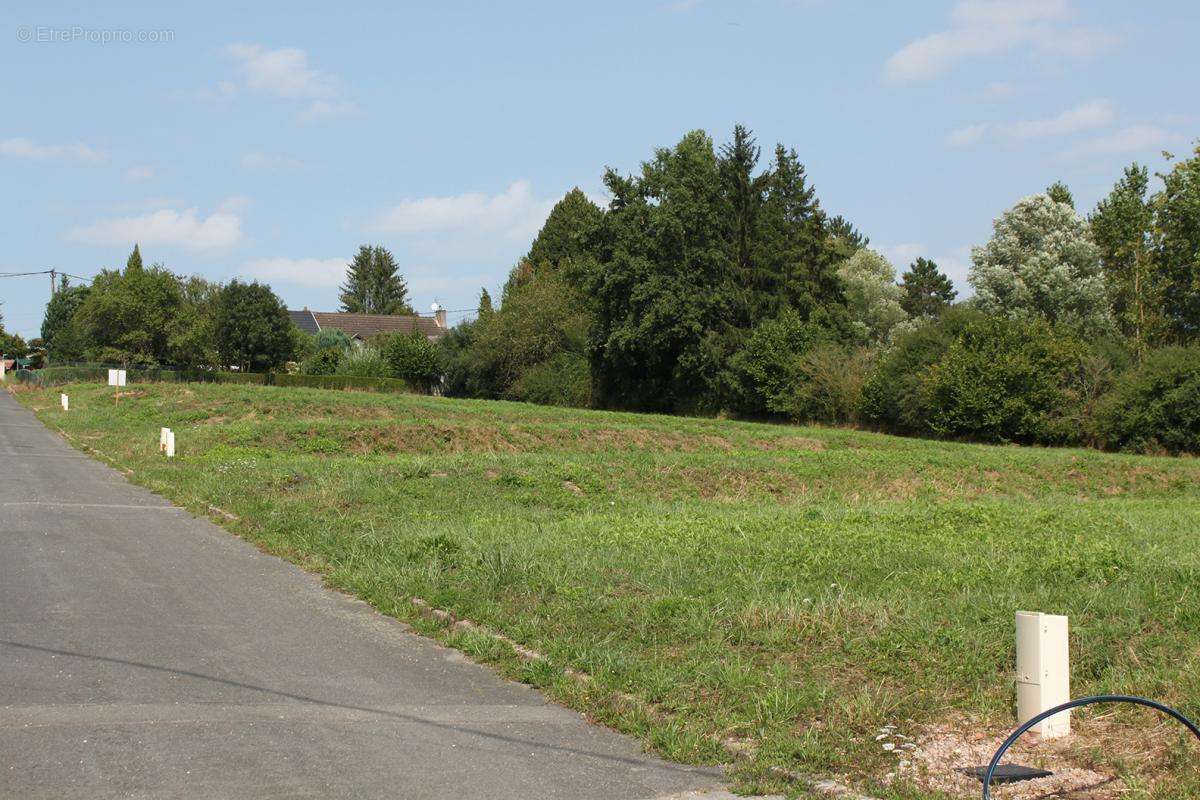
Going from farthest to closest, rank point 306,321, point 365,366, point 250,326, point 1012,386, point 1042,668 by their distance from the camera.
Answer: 1. point 306,321
2. point 365,366
3. point 250,326
4. point 1012,386
5. point 1042,668

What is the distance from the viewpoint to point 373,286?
15100 cm

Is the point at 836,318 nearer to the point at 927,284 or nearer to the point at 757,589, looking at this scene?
the point at 927,284

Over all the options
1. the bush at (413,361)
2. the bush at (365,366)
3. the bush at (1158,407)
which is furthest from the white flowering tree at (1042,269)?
the bush at (365,366)

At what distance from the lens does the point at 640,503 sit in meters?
18.2

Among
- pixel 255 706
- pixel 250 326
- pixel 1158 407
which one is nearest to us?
pixel 255 706

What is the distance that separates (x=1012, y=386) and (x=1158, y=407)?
6.06 m

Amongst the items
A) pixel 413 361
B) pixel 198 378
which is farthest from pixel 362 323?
pixel 198 378

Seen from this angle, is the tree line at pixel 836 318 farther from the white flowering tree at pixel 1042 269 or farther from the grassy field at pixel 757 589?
the grassy field at pixel 757 589

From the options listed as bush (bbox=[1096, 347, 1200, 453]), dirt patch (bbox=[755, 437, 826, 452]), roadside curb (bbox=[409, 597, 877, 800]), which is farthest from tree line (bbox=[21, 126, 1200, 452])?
roadside curb (bbox=[409, 597, 877, 800])

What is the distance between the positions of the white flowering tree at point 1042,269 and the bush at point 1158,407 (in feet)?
47.0

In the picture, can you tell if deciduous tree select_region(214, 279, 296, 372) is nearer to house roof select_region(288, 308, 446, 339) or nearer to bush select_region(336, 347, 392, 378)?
bush select_region(336, 347, 392, 378)

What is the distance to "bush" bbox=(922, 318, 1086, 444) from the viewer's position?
4400 centimetres

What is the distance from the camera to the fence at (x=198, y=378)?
57.8 m

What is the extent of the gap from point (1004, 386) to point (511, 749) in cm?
4253
